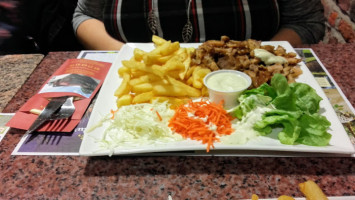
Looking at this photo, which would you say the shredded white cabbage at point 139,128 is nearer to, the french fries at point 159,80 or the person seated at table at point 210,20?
the french fries at point 159,80

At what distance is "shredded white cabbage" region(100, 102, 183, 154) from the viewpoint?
1229 mm

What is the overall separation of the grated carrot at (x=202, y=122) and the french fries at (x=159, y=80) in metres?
0.11

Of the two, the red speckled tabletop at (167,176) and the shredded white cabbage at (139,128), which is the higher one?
the shredded white cabbage at (139,128)

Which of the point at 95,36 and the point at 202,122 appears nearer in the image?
the point at 202,122

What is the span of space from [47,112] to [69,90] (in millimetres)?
206

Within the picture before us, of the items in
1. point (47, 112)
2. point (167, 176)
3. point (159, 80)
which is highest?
point (159, 80)

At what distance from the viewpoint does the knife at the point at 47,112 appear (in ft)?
4.43

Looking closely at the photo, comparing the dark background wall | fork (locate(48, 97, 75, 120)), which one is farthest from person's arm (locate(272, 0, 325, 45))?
the dark background wall

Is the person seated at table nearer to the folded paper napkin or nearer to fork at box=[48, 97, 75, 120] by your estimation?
the folded paper napkin

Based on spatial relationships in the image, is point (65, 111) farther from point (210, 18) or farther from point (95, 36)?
point (210, 18)

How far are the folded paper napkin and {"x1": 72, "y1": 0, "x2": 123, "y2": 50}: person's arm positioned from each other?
50cm

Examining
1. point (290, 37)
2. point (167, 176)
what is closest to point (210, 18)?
point (290, 37)

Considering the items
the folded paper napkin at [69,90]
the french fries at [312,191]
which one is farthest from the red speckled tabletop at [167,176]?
the folded paper napkin at [69,90]

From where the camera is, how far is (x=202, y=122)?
1274mm
